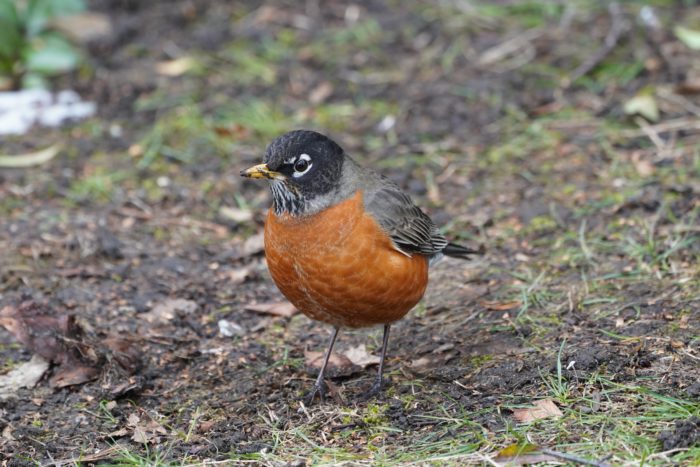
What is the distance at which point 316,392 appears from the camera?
191 inches

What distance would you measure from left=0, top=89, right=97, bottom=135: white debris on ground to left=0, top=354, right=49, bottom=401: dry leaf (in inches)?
137

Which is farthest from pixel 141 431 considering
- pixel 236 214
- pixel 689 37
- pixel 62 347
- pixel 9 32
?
pixel 689 37

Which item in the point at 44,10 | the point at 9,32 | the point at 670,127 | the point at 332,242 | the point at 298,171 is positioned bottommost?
the point at 670,127

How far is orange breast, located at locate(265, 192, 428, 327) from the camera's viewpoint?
182 inches

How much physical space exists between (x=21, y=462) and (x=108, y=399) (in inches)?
25.9

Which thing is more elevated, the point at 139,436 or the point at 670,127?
the point at 670,127

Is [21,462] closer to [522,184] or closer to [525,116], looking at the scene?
[522,184]

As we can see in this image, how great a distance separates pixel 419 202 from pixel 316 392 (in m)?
2.46

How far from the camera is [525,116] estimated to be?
309 inches

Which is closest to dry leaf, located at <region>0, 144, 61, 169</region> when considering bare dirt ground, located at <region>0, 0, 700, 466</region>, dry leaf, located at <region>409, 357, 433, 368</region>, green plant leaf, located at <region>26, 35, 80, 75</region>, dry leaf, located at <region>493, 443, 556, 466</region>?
bare dirt ground, located at <region>0, 0, 700, 466</region>

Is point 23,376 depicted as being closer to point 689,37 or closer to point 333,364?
point 333,364

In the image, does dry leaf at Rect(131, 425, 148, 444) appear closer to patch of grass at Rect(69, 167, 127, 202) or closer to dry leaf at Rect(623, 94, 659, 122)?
patch of grass at Rect(69, 167, 127, 202)

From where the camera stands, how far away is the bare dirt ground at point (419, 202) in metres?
4.33

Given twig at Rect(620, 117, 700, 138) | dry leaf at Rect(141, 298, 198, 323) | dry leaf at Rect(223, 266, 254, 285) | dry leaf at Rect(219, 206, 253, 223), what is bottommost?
dry leaf at Rect(219, 206, 253, 223)
